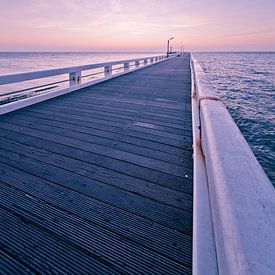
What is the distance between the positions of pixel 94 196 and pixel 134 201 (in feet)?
1.35

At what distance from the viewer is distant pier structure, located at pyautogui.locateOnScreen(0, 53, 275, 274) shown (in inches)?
38.5

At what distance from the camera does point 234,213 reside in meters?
0.92

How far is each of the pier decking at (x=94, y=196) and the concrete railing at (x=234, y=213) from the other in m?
0.26

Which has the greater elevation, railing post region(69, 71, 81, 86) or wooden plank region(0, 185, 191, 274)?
railing post region(69, 71, 81, 86)

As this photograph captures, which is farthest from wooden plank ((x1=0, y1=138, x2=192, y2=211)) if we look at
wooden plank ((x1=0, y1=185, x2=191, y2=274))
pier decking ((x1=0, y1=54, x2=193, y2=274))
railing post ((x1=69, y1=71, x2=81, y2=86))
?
railing post ((x1=69, y1=71, x2=81, y2=86))

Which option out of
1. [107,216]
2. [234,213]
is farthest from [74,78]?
[234,213]

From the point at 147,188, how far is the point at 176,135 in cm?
165

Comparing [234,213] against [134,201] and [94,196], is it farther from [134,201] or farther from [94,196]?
[94,196]

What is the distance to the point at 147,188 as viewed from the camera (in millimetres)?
2340

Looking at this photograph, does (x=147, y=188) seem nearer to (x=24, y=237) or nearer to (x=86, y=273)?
(x=86, y=273)

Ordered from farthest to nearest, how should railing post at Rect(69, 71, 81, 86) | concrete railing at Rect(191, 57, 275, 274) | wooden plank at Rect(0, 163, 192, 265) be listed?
1. railing post at Rect(69, 71, 81, 86)
2. wooden plank at Rect(0, 163, 192, 265)
3. concrete railing at Rect(191, 57, 275, 274)

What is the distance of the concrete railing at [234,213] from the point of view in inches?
29.4

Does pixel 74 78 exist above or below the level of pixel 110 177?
above

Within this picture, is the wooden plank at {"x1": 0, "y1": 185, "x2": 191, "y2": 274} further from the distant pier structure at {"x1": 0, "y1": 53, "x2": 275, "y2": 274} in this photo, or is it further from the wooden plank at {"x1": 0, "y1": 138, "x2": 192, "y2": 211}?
the wooden plank at {"x1": 0, "y1": 138, "x2": 192, "y2": 211}
